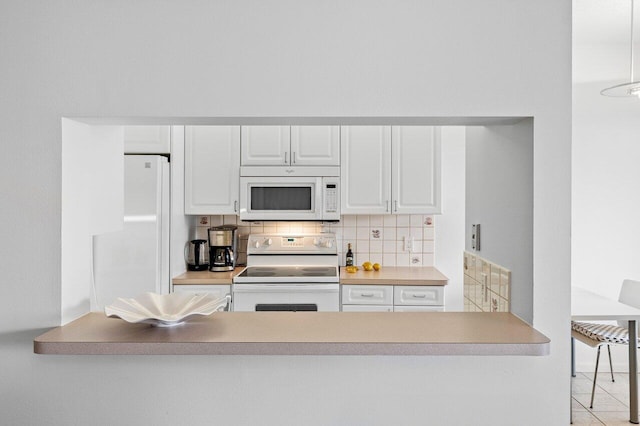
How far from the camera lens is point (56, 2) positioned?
55.2 inches

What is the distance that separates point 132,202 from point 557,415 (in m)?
2.65

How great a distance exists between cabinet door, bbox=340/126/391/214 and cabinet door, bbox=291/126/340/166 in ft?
0.20

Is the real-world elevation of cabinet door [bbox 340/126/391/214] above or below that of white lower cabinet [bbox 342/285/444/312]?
above

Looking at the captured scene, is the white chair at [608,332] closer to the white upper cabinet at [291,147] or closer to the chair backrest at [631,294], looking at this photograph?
the chair backrest at [631,294]

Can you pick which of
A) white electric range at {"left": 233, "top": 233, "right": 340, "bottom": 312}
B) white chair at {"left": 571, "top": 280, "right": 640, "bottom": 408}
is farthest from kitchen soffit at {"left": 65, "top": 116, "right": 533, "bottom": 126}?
white chair at {"left": 571, "top": 280, "right": 640, "bottom": 408}

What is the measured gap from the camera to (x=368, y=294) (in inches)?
134

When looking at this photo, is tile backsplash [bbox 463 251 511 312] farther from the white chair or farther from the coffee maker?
the coffee maker

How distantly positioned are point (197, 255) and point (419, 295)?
1681 mm

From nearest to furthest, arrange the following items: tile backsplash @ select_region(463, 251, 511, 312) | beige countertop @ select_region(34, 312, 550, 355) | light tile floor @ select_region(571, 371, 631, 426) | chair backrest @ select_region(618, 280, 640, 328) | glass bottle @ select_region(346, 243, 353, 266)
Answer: beige countertop @ select_region(34, 312, 550, 355)
tile backsplash @ select_region(463, 251, 511, 312)
light tile floor @ select_region(571, 371, 631, 426)
chair backrest @ select_region(618, 280, 640, 328)
glass bottle @ select_region(346, 243, 353, 266)

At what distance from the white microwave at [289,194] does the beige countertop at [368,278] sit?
46 centimetres

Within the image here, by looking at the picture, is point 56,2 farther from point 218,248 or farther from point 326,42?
point 218,248

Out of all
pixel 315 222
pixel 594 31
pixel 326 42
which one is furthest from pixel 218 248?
pixel 594 31

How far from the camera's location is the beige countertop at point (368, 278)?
11.0ft

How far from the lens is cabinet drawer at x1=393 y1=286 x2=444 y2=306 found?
3.40m
